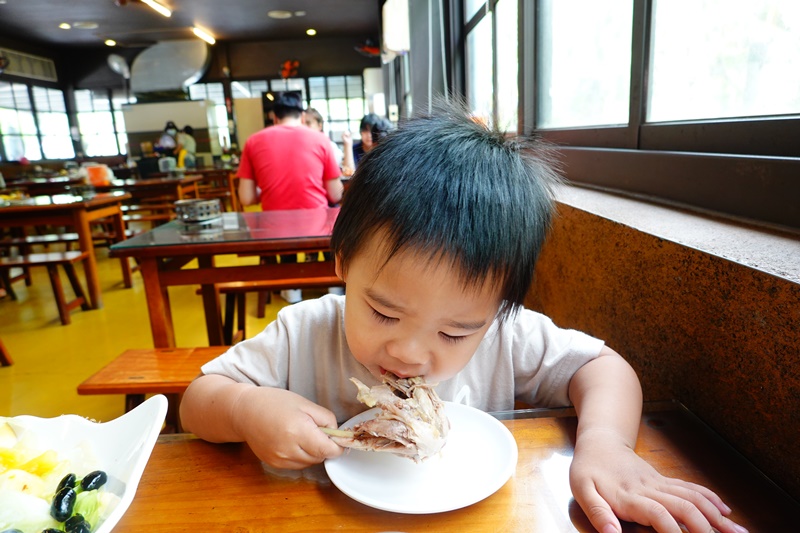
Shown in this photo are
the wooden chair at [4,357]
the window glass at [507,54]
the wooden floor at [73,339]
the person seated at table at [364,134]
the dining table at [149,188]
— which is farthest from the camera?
the dining table at [149,188]

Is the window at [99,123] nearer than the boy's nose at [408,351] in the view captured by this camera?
No

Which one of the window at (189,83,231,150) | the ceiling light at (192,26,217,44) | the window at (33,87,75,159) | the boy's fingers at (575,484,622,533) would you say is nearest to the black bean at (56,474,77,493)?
the boy's fingers at (575,484,622,533)

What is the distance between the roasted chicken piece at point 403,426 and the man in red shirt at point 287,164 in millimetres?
2900

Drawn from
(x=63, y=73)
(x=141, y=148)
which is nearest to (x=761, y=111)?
(x=141, y=148)

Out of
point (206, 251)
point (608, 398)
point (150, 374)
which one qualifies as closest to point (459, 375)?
point (608, 398)

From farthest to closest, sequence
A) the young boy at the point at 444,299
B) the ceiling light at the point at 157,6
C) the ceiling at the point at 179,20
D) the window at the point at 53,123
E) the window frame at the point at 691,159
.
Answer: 1. the window at the point at 53,123
2. the ceiling at the point at 179,20
3. the ceiling light at the point at 157,6
4. the window frame at the point at 691,159
5. the young boy at the point at 444,299

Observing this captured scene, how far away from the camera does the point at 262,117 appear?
12039 mm

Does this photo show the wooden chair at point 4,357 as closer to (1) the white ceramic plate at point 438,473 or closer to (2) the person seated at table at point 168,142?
(1) the white ceramic plate at point 438,473

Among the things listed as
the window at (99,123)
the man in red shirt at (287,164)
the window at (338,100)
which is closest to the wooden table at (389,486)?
the man in red shirt at (287,164)

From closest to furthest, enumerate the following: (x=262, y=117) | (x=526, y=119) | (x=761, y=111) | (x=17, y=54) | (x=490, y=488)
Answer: (x=490, y=488) → (x=761, y=111) → (x=526, y=119) → (x=17, y=54) → (x=262, y=117)

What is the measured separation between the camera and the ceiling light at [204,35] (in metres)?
10.7

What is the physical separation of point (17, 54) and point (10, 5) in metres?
3.03

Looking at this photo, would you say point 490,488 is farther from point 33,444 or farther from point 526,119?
point 526,119

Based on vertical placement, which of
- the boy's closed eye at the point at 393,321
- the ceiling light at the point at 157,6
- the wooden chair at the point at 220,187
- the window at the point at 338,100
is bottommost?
the wooden chair at the point at 220,187
